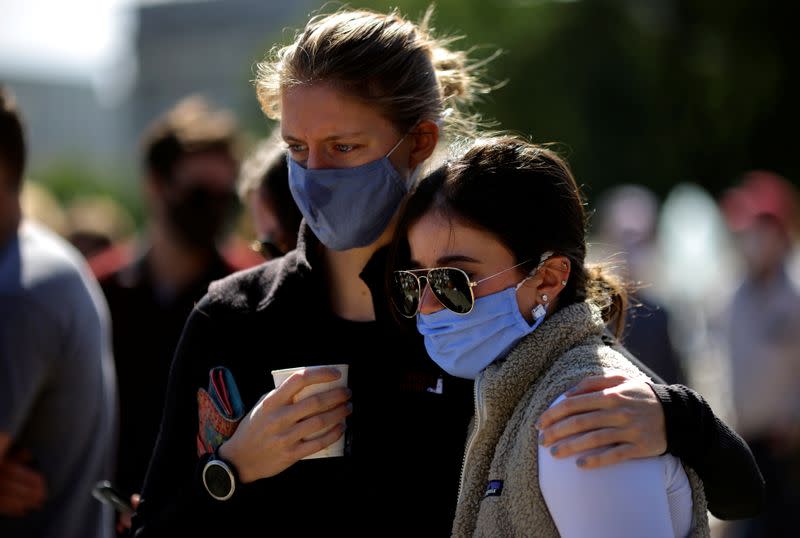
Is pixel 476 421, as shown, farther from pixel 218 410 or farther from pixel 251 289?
pixel 251 289

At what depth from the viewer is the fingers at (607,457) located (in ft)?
6.30

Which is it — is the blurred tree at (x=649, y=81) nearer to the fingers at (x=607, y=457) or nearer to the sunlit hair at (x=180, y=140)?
the sunlit hair at (x=180, y=140)

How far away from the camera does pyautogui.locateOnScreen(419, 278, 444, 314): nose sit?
2287mm

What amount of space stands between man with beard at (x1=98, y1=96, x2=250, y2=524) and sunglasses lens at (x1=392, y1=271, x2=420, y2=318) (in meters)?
1.99

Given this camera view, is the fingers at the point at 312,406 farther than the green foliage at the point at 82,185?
No

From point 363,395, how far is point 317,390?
23cm

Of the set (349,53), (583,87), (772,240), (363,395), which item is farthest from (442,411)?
(583,87)

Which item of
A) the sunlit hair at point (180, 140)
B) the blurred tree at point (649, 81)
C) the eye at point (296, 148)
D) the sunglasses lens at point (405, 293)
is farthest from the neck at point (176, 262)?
the blurred tree at point (649, 81)

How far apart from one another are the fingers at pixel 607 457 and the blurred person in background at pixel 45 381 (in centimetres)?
203

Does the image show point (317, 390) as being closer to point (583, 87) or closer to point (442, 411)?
point (442, 411)

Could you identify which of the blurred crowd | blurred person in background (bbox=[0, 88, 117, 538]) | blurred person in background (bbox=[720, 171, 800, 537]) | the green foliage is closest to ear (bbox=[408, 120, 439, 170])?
the blurred crowd

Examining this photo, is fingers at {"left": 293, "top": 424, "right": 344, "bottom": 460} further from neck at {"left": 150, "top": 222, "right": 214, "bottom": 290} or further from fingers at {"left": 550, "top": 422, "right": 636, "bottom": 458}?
neck at {"left": 150, "top": 222, "right": 214, "bottom": 290}

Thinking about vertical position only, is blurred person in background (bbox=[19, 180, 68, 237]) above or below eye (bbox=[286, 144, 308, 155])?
below

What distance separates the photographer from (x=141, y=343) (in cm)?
441
